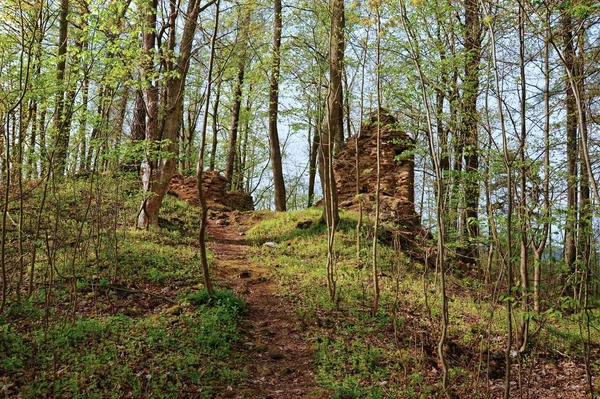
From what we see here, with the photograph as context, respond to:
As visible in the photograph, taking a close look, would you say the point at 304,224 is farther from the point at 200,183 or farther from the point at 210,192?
the point at 210,192

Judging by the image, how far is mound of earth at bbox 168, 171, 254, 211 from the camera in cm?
1672

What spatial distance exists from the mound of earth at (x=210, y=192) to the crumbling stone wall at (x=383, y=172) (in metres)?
5.90

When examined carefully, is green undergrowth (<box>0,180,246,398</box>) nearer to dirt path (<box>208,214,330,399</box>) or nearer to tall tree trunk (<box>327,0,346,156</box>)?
dirt path (<box>208,214,330,399</box>)

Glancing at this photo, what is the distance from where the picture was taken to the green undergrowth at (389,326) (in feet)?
16.9

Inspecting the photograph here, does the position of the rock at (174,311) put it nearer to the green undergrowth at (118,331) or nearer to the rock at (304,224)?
the green undergrowth at (118,331)

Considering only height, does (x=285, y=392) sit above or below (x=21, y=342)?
below

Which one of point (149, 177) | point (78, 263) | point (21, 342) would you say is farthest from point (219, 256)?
point (21, 342)

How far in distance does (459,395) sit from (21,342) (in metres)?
5.49

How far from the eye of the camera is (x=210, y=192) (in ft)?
56.9

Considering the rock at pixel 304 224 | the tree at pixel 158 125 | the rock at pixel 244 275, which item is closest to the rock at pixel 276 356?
the rock at pixel 244 275

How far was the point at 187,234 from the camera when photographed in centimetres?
1148

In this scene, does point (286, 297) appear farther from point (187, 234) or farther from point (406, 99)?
point (406, 99)

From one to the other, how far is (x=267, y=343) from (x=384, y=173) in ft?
28.0

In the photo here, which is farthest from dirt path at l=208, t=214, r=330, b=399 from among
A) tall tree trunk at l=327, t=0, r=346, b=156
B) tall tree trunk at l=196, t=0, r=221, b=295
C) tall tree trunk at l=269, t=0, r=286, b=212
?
tall tree trunk at l=269, t=0, r=286, b=212
